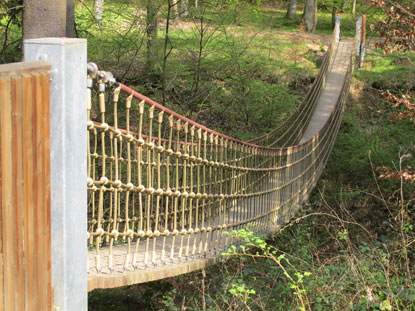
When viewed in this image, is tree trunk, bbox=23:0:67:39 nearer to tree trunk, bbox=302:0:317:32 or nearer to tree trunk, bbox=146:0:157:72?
tree trunk, bbox=146:0:157:72

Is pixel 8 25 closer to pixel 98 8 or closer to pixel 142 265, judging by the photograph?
pixel 98 8

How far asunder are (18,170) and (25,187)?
8 centimetres

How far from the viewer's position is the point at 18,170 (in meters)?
2.25

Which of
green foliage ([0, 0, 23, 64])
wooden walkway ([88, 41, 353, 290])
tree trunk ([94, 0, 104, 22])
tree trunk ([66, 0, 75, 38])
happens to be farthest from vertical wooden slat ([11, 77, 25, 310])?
tree trunk ([94, 0, 104, 22])

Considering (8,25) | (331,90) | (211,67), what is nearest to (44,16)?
(8,25)

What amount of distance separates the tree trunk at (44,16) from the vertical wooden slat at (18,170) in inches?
114

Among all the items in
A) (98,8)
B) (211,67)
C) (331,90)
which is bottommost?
(331,90)

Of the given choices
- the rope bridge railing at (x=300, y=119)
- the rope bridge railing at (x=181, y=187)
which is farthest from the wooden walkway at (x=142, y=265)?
the rope bridge railing at (x=300, y=119)

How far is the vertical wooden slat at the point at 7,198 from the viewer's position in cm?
217

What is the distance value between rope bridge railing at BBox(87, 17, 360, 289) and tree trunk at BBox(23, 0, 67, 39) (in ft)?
2.15

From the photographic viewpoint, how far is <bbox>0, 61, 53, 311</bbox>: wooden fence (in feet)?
7.20

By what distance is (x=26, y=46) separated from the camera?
2467mm

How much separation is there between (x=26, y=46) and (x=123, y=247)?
1.88 m

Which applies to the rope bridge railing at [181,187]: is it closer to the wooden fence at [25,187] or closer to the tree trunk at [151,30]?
the wooden fence at [25,187]
